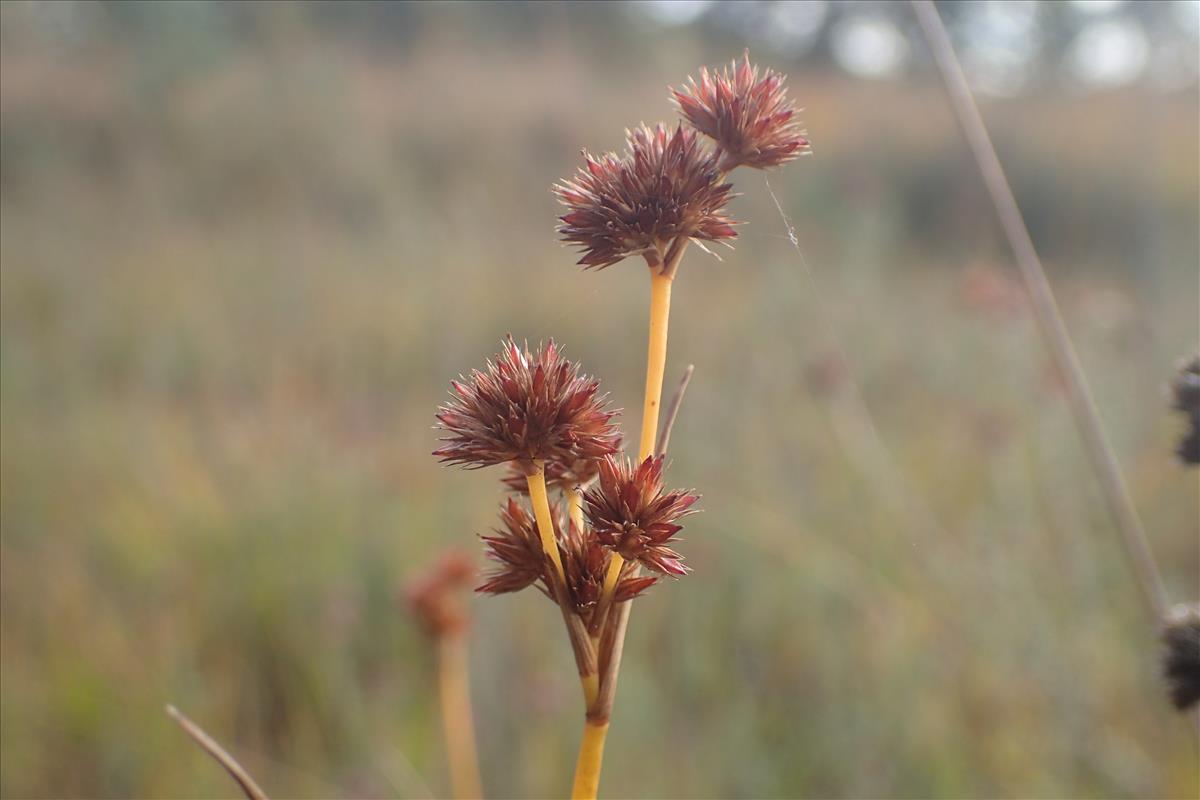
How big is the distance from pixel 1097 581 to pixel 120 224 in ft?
25.3

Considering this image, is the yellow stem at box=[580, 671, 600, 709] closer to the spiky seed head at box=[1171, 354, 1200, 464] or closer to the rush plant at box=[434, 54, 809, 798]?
the rush plant at box=[434, 54, 809, 798]

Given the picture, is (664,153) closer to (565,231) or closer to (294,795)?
(565,231)

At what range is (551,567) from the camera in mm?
508

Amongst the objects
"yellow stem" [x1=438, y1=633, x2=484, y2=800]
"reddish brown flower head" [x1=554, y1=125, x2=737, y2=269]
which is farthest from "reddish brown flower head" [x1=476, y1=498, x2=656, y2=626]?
"yellow stem" [x1=438, y1=633, x2=484, y2=800]

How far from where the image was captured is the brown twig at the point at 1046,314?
99cm

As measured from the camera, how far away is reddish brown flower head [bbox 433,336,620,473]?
531mm

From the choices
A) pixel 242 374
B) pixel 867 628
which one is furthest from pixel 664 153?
pixel 242 374

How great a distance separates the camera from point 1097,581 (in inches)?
103

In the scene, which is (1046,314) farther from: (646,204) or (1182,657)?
(646,204)

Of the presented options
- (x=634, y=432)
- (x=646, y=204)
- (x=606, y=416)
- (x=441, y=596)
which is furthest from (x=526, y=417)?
(x=634, y=432)

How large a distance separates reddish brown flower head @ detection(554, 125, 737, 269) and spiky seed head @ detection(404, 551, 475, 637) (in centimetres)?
105

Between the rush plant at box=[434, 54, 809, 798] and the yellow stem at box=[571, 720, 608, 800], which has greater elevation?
the rush plant at box=[434, 54, 809, 798]

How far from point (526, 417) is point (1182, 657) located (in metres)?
0.64

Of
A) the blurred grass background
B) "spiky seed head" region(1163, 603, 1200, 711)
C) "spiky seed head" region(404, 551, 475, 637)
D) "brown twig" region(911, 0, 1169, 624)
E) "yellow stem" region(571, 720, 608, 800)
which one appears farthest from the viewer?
the blurred grass background
